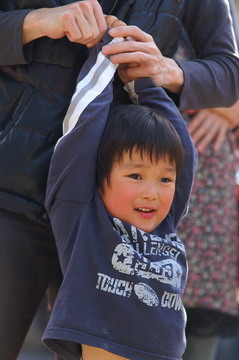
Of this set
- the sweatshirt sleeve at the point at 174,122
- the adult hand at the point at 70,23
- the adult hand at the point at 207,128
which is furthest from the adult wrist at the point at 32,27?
the adult hand at the point at 207,128

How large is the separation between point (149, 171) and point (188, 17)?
2.02 ft

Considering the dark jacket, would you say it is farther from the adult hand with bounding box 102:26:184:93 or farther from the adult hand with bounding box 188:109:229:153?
the adult hand with bounding box 188:109:229:153

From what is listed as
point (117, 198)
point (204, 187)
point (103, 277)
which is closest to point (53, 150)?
point (117, 198)

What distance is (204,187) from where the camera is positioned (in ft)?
12.0

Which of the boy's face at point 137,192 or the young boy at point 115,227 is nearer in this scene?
the young boy at point 115,227

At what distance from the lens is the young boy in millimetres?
2252

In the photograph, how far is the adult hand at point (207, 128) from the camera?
11.6 ft

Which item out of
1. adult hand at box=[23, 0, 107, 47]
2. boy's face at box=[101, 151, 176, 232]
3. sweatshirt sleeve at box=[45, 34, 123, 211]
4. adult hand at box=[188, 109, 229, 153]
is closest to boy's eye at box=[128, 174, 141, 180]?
boy's face at box=[101, 151, 176, 232]

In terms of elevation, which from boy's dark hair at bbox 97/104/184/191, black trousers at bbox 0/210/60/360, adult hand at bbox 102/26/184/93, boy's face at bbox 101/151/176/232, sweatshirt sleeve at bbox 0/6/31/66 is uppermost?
adult hand at bbox 102/26/184/93

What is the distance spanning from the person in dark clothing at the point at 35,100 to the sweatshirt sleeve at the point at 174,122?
5 cm

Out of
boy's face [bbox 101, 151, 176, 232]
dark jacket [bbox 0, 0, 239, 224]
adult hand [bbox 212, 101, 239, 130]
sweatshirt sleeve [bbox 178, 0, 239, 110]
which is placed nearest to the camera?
boy's face [bbox 101, 151, 176, 232]

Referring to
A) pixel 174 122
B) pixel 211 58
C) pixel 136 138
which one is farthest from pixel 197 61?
pixel 136 138

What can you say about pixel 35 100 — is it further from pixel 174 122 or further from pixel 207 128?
pixel 207 128

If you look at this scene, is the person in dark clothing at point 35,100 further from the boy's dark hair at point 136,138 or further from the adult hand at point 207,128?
the adult hand at point 207,128
